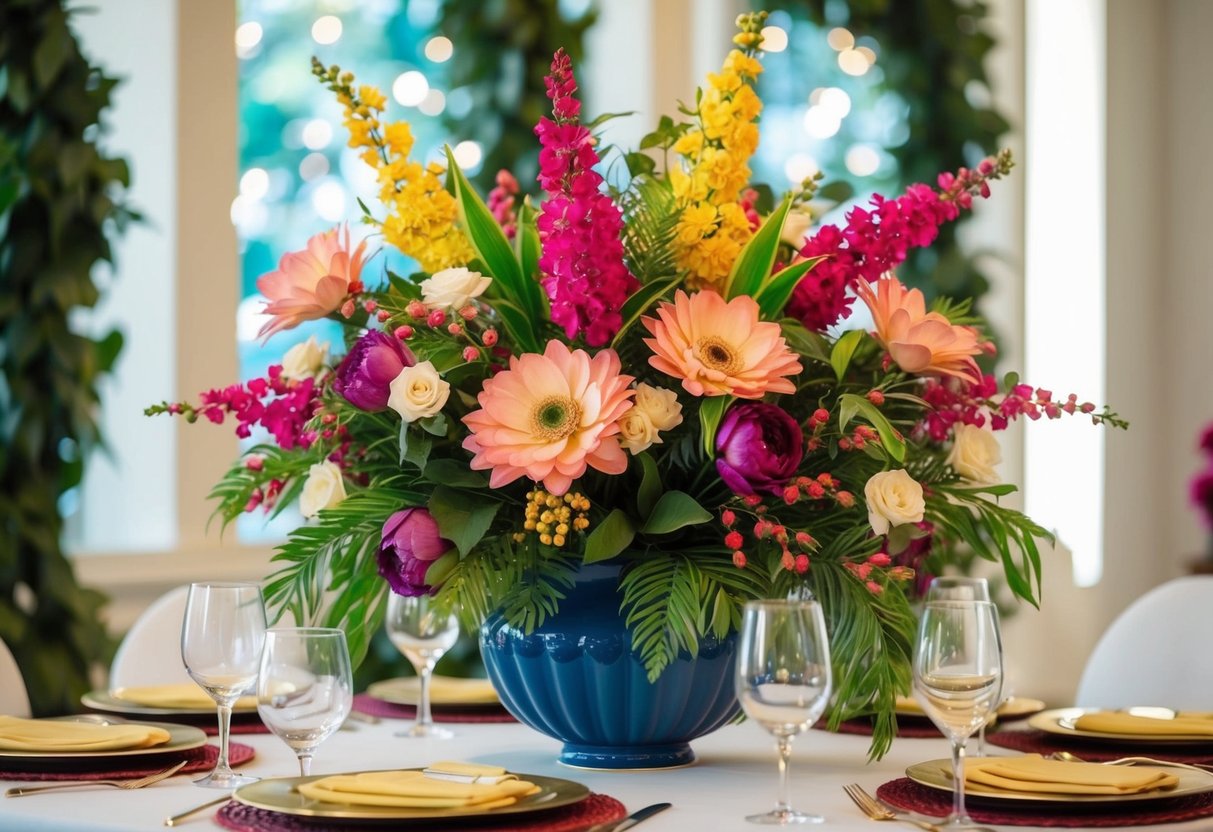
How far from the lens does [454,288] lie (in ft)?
4.59

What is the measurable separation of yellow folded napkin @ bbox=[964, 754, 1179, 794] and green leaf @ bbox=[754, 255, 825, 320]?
46 cm

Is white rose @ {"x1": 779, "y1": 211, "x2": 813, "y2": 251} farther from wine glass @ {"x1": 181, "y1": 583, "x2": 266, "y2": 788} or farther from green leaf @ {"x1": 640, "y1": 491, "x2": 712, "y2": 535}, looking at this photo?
wine glass @ {"x1": 181, "y1": 583, "x2": 266, "y2": 788}

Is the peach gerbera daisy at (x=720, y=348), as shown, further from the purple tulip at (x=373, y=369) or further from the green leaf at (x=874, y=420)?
the purple tulip at (x=373, y=369)

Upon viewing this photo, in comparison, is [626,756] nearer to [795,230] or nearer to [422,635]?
[422,635]

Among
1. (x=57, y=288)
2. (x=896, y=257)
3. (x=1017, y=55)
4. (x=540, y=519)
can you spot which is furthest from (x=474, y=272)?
(x=1017, y=55)

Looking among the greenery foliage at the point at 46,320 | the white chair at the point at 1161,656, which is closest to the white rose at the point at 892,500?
the white chair at the point at 1161,656

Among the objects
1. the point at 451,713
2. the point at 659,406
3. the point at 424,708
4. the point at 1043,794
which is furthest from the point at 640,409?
the point at 451,713

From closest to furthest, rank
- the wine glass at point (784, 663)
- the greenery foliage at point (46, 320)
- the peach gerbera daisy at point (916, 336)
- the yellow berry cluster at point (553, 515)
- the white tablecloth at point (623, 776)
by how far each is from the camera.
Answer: the wine glass at point (784, 663) → the white tablecloth at point (623, 776) → the yellow berry cluster at point (553, 515) → the peach gerbera daisy at point (916, 336) → the greenery foliage at point (46, 320)

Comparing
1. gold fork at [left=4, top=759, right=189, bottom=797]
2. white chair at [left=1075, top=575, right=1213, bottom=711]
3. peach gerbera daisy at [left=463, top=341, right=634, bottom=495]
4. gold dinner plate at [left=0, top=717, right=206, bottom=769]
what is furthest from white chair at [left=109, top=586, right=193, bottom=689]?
white chair at [left=1075, top=575, right=1213, bottom=711]

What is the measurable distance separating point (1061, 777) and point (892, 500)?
271 mm

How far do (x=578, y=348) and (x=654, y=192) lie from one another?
0.21 meters

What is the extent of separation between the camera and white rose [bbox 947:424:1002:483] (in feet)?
4.75

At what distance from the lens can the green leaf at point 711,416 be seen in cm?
130

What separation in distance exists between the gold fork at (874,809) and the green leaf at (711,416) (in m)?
0.32
